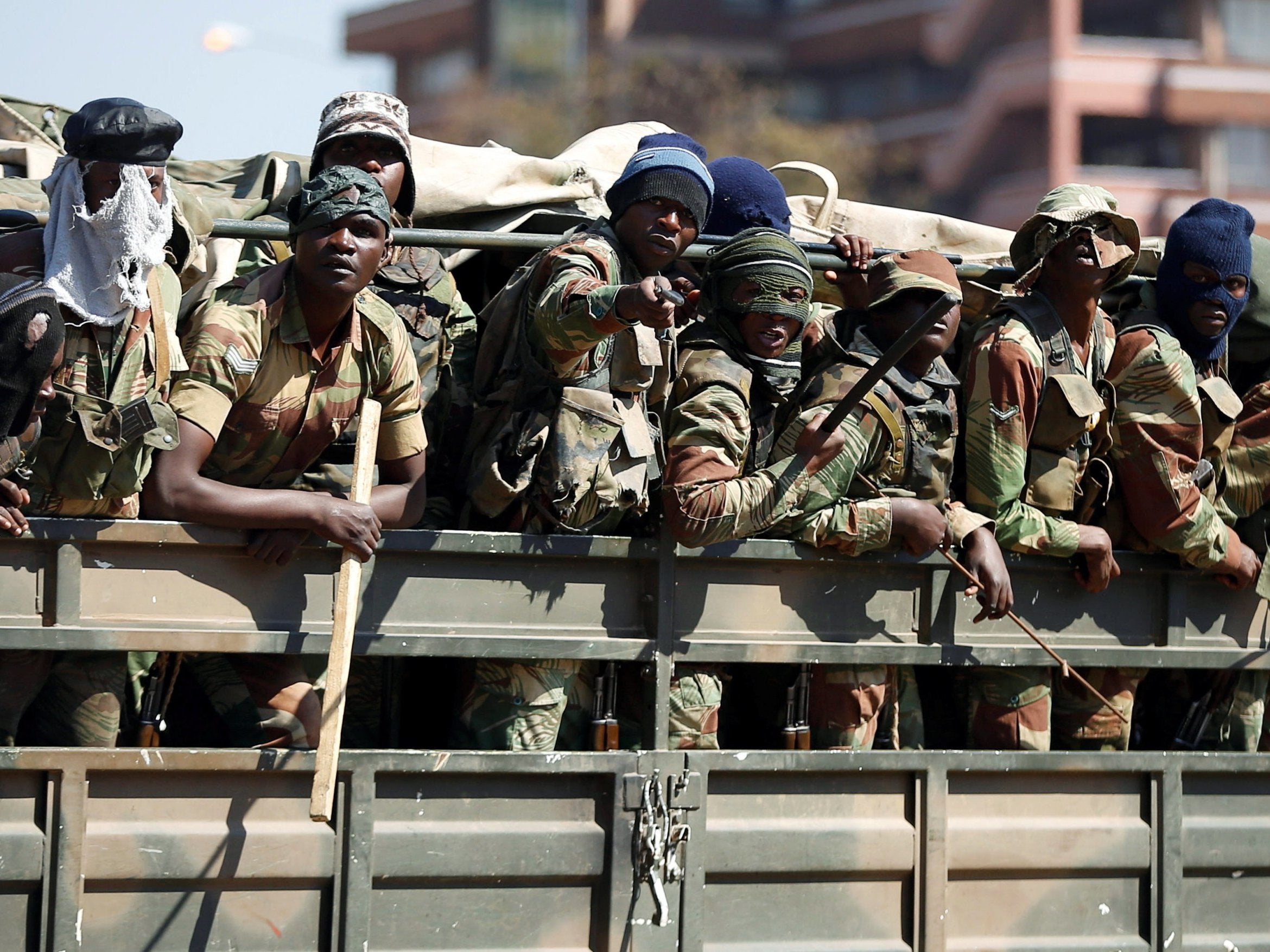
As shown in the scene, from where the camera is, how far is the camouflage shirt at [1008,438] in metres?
4.44

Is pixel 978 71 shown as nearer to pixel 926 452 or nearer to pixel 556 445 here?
pixel 926 452

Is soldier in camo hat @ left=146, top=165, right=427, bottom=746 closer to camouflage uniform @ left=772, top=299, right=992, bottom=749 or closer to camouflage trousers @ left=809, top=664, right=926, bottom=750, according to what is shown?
camouflage uniform @ left=772, top=299, right=992, bottom=749

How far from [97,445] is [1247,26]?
104ft

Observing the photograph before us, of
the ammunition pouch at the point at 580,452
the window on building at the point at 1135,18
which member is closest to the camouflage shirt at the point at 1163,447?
the ammunition pouch at the point at 580,452

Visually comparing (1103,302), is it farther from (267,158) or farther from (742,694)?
(267,158)

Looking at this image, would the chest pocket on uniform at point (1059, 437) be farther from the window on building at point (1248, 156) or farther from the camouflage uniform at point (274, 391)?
the window on building at point (1248, 156)

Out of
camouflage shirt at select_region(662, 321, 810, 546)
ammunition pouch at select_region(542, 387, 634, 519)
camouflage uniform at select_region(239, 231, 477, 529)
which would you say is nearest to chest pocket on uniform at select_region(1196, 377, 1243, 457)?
camouflage shirt at select_region(662, 321, 810, 546)

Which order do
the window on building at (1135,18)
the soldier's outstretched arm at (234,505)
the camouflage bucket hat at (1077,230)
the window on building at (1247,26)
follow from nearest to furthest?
the soldier's outstretched arm at (234,505) → the camouflage bucket hat at (1077,230) → the window on building at (1247,26) → the window on building at (1135,18)

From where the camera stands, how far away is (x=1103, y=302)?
5.25 m

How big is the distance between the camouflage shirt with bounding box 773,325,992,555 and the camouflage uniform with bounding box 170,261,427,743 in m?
0.95

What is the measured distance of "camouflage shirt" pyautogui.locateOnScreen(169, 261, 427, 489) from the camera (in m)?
3.93

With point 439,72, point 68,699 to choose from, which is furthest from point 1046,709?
point 439,72

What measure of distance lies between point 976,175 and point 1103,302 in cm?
2776

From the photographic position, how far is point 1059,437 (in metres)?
4.60
